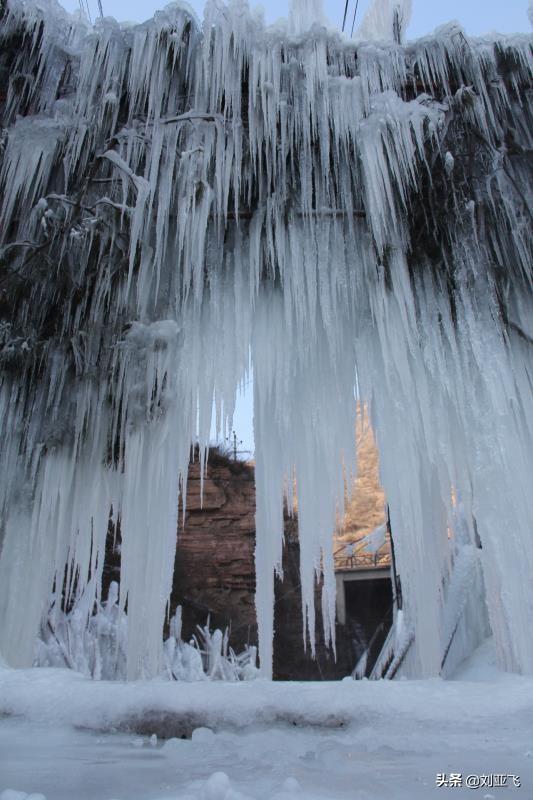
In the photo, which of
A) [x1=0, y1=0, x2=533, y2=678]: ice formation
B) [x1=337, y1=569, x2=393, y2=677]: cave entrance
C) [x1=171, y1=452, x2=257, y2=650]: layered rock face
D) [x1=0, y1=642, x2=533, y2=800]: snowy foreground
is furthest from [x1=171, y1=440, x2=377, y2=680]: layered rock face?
[x1=0, y1=642, x2=533, y2=800]: snowy foreground

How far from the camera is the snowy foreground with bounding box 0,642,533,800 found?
158 cm

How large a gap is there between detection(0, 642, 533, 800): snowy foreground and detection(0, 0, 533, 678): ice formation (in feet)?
3.46

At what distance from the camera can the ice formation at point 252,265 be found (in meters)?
3.66

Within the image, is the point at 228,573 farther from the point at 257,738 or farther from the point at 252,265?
the point at 257,738

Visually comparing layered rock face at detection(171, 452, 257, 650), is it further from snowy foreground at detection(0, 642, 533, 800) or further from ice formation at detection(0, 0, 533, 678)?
snowy foreground at detection(0, 642, 533, 800)

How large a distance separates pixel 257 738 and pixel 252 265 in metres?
2.69

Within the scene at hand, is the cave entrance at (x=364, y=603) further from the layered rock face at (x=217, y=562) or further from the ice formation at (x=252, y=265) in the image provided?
the ice formation at (x=252, y=265)

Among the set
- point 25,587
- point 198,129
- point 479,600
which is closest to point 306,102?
point 198,129

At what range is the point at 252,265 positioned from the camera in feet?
12.4

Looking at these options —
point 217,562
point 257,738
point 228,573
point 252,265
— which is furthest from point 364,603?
point 257,738

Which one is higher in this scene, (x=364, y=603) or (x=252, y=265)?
(x=252, y=265)

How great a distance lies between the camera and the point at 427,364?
12.1 ft

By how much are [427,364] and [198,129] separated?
2117mm

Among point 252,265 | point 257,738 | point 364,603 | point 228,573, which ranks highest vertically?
point 252,265
